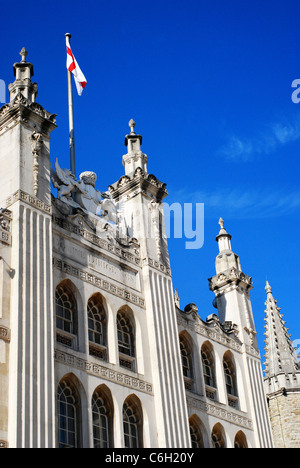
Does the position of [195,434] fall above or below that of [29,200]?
below

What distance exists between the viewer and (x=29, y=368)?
20.3 m

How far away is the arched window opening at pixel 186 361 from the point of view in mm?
27527

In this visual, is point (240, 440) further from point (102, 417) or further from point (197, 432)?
point (102, 417)

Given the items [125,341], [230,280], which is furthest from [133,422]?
[230,280]

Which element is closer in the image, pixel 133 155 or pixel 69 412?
pixel 69 412

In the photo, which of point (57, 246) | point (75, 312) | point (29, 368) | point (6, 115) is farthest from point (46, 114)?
point (29, 368)

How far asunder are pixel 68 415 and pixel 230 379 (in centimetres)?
989

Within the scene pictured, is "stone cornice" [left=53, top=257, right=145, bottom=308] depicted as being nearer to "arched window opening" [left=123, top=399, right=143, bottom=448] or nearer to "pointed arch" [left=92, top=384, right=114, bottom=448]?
"pointed arch" [left=92, top=384, right=114, bottom=448]

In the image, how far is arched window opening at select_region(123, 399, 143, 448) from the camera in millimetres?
23608

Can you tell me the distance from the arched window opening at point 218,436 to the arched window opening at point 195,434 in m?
0.92

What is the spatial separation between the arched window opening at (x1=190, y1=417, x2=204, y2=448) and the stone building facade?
4 cm

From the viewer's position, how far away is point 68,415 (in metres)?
21.9

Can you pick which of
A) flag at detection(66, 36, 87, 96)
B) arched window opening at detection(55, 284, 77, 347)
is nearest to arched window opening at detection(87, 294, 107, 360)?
arched window opening at detection(55, 284, 77, 347)

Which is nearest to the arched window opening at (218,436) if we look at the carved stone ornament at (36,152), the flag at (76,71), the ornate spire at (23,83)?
the carved stone ornament at (36,152)
